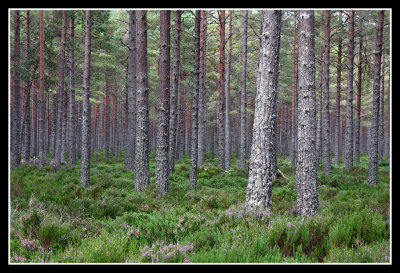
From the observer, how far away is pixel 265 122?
6.35 meters

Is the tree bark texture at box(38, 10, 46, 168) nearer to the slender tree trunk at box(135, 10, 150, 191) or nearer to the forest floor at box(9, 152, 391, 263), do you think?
the slender tree trunk at box(135, 10, 150, 191)

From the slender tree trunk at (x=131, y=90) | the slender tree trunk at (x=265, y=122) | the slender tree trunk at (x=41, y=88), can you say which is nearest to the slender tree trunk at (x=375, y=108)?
the slender tree trunk at (x=265, y=122)

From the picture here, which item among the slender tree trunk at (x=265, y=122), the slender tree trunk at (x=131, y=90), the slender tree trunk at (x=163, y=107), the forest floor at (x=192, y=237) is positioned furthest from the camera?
the slender tree trunk at (x=131, y=90)

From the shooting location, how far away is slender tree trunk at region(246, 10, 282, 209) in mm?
6320

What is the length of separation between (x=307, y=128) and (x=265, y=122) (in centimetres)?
102

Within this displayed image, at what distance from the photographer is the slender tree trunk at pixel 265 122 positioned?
249 inches

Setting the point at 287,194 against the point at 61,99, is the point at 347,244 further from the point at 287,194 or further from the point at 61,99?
the point at 61,99

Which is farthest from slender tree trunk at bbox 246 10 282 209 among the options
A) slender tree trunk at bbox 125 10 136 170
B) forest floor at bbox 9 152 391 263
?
slender tree trunk at bbox 125 10 136 170

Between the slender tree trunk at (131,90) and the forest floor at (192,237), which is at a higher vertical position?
the slender tree trunk at (131,90)

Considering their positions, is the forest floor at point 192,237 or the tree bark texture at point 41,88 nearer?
the forest floor at point 192,237

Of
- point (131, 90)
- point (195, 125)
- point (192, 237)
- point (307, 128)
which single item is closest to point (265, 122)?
point (307, 128)

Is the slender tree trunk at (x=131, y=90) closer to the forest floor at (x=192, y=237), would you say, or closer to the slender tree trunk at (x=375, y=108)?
the forest floor at (x=192, y=237)

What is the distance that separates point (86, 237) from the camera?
16.3 ft

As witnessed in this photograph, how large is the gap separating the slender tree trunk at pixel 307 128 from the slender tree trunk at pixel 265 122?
0.72 meters
